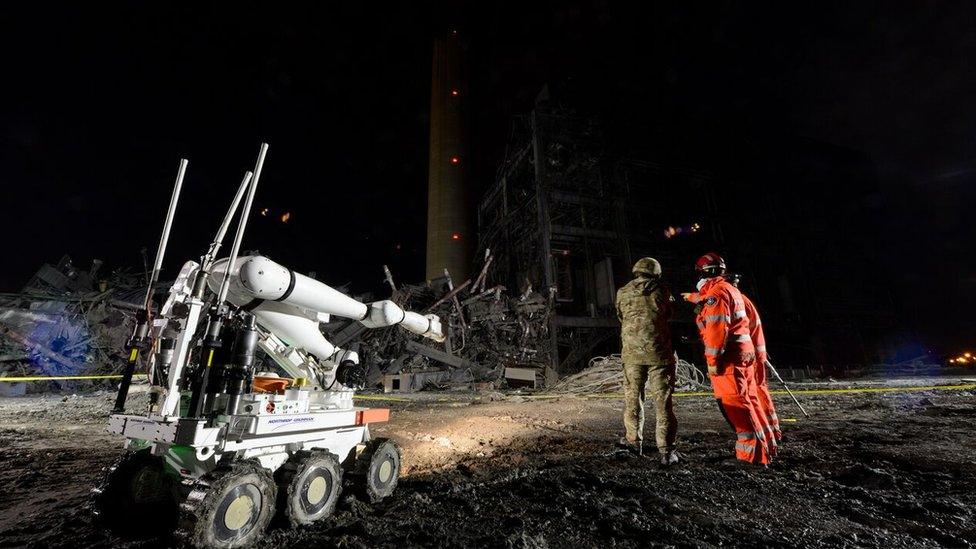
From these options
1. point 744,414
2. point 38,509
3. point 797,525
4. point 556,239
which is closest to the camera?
point 797,525

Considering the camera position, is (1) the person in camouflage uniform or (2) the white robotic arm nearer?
(2) the white robotic arm

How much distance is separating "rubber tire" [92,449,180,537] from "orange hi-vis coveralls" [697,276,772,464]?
4.31m

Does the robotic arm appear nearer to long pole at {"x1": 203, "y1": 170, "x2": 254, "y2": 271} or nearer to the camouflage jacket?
long pole at {"x1": 203, "y1": 170, "x2": 254, "y2": 271}

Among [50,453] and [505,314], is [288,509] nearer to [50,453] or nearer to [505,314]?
[50,453]

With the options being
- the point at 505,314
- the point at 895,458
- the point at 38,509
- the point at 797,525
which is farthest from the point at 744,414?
the point at 505,314

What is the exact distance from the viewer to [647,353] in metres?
3.88

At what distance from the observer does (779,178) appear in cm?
2464

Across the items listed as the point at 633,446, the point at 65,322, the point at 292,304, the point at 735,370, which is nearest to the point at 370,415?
the point at 292,304

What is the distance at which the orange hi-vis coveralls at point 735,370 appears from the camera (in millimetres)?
3344

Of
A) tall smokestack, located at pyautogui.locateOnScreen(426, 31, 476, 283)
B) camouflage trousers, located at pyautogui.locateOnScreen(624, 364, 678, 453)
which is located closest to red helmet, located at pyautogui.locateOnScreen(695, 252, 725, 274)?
camouflage trousers, located at pyautogui.locateOnScreen(624, 364, 678, 453)

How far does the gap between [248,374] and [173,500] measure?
1.16m

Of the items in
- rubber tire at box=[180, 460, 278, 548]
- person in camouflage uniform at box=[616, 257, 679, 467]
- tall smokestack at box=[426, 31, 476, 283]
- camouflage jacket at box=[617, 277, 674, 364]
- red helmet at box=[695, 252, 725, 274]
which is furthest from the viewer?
tall smokestack at box=[426, 31, 476, 283]

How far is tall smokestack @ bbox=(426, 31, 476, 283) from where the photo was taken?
23438mm

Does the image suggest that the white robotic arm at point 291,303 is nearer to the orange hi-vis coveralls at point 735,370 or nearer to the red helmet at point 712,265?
the orange hi-vis coveralls at point 735,370
